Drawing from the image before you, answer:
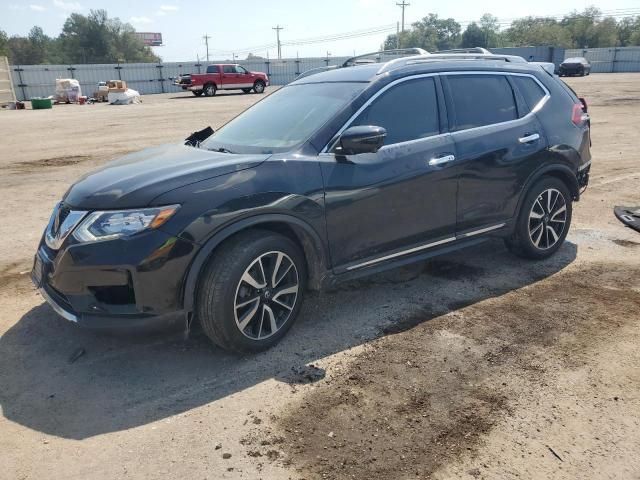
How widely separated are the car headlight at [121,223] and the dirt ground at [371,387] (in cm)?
65

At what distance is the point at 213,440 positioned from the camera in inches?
108

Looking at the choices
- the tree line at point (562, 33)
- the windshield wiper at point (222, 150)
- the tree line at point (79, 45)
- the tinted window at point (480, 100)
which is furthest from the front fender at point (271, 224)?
the tree line at point (562, 33)

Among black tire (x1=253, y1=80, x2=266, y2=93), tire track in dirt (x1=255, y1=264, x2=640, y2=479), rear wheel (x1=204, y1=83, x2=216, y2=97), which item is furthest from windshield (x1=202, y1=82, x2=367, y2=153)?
black tire (x1=253, y1=80, x2=266, y2=93)

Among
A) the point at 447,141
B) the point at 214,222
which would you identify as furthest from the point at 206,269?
the point at 447,141

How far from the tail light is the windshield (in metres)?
2.42

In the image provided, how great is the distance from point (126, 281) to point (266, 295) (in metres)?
0.88

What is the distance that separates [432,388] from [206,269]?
1.53m

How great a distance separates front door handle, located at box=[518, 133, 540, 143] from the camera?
4761 mm

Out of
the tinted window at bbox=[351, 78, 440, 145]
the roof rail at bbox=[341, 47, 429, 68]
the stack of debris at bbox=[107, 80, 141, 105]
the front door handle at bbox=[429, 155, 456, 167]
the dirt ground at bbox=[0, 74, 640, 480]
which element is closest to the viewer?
the dirt ground at bbox=[0, 74, 640, 480]

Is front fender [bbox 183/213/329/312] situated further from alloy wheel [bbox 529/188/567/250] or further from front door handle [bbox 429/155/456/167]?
alloy wheel [bbox 529/188/567/250]

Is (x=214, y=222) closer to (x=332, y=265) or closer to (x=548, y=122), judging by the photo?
(x=332, y=265)

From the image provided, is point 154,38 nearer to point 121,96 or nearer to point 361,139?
point 121,96

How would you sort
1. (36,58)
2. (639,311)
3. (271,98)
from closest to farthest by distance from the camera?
(639,311), (271,98), (36,58)

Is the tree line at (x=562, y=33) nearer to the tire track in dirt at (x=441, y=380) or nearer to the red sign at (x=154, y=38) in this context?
the red sign at (x=154, y=38)
